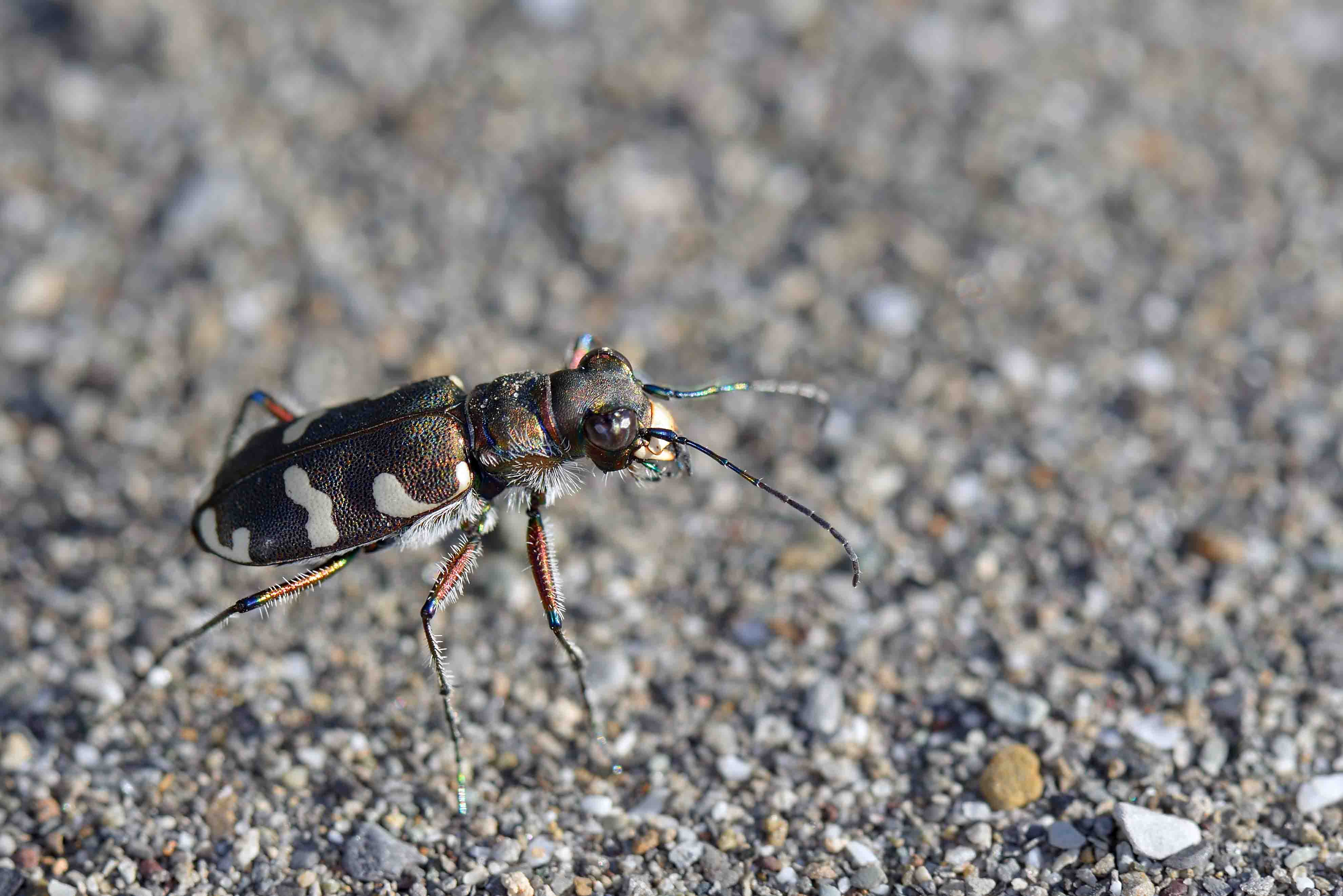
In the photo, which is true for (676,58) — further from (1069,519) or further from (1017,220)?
(1069,519)

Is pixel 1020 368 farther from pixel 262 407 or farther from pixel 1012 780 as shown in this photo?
pixel 262 407

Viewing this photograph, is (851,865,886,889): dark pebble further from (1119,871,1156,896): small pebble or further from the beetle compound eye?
the beetle compound eye

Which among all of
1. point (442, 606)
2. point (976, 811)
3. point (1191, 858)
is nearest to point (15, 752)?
point (442, 606)

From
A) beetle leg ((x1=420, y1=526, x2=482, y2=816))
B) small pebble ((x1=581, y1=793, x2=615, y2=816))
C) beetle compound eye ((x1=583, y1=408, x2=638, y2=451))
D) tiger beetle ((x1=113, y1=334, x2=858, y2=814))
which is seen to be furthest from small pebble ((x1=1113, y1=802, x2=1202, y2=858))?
beetle leg ((x1=420, y1=526, x2=482, y2=816))

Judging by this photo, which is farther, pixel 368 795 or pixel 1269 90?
pixel 1269 90

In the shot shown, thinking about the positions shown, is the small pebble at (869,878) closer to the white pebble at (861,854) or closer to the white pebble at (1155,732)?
the white pebble at (861,854)

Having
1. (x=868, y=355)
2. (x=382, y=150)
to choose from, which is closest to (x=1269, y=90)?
(x=868, y=355)

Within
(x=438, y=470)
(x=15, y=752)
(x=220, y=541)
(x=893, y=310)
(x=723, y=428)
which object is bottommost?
(x=15, y=752)
